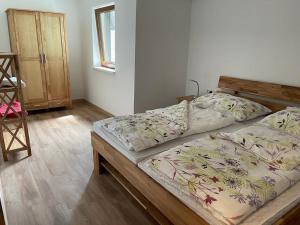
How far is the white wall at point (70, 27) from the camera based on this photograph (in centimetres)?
389

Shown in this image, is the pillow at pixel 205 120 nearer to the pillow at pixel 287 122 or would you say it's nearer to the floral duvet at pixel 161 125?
the floral duvet at pixel 161 125

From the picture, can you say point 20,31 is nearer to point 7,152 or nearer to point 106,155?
point 7,152

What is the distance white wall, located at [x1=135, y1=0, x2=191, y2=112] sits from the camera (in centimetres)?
319

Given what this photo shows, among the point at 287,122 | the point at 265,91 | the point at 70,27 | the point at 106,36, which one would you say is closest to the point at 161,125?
the point at 287,122

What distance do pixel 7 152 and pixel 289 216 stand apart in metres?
2.75

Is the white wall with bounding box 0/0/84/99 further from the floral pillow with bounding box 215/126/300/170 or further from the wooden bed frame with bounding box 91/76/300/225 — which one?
the floral pillow with bounding box 215/126/300/170

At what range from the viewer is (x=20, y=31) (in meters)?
3.71

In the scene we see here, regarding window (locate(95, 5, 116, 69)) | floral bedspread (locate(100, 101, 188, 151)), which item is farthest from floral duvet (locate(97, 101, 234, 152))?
window (locate(95, 5, 116, 69))

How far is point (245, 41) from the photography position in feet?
9.53

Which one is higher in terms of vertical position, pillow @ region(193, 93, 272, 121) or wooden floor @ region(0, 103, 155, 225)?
pillow @ region(193, 93, 272, 121)

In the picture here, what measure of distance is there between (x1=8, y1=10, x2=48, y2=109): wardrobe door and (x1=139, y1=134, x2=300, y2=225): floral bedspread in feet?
10.5

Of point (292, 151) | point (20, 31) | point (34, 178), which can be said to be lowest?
point (34, 178)

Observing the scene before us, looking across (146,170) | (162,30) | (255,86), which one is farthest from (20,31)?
(255,86)

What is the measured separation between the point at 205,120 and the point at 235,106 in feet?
1.63
